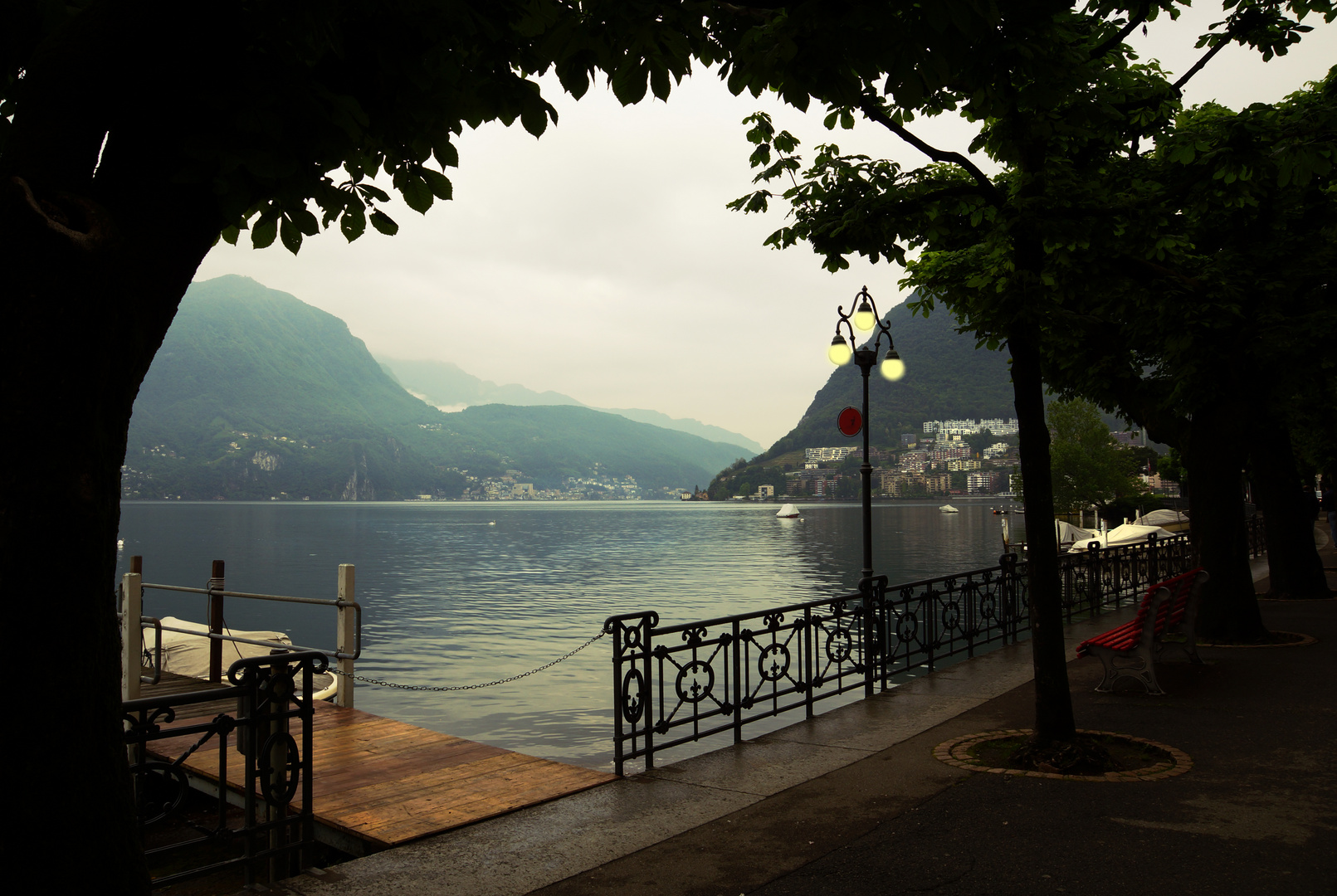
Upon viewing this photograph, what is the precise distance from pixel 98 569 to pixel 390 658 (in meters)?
25.5

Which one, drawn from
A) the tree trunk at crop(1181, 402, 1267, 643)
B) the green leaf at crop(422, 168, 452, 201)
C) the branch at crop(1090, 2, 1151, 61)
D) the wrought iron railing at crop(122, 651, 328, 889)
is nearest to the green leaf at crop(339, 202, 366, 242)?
the green leaf at crop(422, 168, 452, 201)

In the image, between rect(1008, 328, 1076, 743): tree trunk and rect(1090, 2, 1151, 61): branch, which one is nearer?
rect(1008, 328, 1076, 743): tree trunk

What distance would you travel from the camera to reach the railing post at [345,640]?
10516 millimetres

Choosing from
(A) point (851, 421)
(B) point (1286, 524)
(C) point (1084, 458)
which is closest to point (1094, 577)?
(B) point (1286, 524)

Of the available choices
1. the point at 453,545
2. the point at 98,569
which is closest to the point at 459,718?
the point at 98,569

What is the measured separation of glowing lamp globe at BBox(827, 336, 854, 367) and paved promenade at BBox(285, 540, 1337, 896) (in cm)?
615

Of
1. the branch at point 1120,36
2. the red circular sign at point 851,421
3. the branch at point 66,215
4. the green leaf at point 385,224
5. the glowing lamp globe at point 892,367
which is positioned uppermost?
the branch at point 1120,36

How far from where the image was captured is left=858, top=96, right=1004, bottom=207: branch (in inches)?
312

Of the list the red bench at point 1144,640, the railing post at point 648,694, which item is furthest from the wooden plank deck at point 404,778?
the red bench at point 1144,640

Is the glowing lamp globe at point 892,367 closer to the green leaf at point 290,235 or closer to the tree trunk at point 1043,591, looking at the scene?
the tree trunk at point 1043,591

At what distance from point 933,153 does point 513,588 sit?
1665 inches

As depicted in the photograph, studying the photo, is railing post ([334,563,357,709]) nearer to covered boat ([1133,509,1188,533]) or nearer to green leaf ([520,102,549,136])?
green leaf ([520,102,549,136])

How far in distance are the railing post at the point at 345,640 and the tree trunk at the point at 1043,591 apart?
7.57 metres

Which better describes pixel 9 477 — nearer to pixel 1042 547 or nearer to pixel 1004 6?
pixel 1004 6
